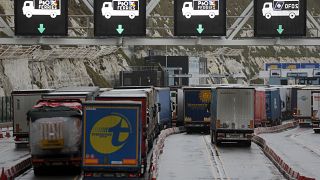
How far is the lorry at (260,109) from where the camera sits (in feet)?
197

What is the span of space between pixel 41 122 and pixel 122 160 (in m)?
5.31

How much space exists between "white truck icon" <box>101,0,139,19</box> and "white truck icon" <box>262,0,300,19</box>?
5350 mm

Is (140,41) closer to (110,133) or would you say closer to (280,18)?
(280,18)

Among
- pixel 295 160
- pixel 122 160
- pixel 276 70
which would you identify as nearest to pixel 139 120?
pixel 122 160

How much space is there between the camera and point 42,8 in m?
27.5

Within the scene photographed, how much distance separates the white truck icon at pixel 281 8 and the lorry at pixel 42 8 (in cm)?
850

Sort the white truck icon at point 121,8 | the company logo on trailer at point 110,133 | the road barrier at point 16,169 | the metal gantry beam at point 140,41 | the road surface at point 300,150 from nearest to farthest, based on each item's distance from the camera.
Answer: the company logo on trailer at point 110,133, the road barrier at point 16,169, the white truck icon at point 121,8, the metal gantry beam at point 140,41, the road surface at point 300,150

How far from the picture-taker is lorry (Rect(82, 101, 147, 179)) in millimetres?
23047

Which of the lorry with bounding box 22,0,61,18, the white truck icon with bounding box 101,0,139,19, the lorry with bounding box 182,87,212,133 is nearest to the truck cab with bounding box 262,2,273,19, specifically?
the white truck icon with bounding box 101,0,139,19

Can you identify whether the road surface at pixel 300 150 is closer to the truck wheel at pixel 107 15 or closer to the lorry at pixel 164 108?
the lorry at pixel 164 108

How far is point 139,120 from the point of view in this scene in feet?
76.4

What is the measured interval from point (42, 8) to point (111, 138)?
7304 mm

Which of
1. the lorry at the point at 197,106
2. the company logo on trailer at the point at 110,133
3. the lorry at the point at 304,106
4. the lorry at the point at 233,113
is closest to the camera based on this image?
the company logo on trailer at the point at 110,133

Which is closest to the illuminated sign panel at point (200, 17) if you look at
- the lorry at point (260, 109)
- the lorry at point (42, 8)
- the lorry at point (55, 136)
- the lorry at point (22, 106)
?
the lorry at point (42, 8)
